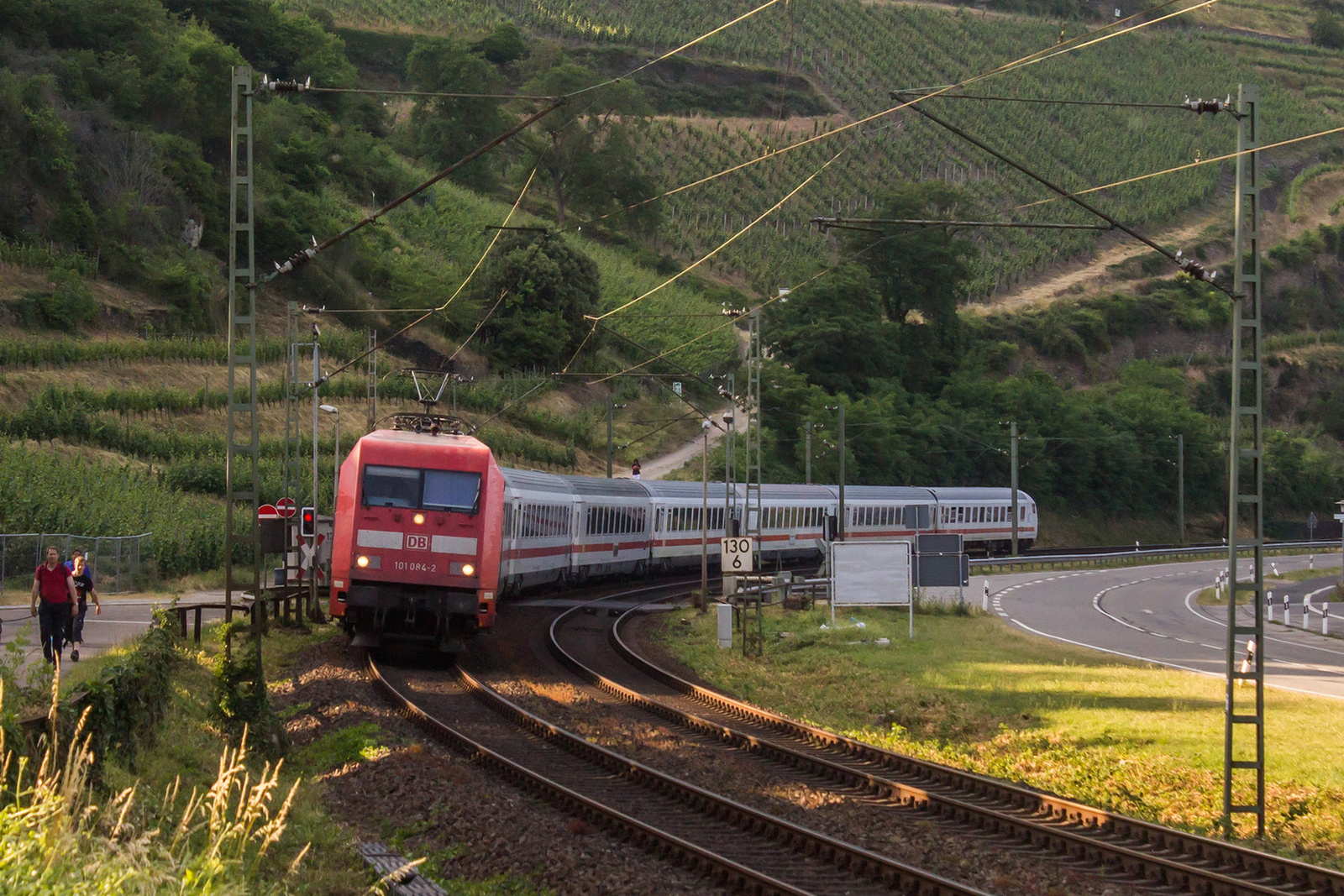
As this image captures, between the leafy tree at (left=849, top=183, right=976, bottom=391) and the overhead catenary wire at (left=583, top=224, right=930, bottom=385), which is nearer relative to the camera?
the overhead catenary wire at (left=583, top=224, right=930, bottom=385)

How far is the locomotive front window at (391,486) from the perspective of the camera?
830 inches

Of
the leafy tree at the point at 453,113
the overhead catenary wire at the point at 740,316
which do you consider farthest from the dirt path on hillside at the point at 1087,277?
the leafy tree at the point at 453,113

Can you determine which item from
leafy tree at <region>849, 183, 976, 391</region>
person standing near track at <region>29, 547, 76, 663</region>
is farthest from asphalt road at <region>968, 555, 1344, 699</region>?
leafy tree at <region>849, 183, 976, 391</region>

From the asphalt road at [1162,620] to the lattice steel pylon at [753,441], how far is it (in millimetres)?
7309

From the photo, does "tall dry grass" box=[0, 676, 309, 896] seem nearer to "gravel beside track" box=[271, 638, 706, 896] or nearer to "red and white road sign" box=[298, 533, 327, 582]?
"gravel beside track" box=[271, 638, 706, 896]

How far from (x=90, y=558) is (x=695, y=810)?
24639 millimetres

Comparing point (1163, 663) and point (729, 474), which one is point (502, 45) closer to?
point (729, 474)

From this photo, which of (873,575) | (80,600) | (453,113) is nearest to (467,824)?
(80,600)

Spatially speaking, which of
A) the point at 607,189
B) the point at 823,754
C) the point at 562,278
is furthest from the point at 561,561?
the point at 607,189

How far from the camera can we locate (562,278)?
74500 millimetres

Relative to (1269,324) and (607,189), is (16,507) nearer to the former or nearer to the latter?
(607,189)

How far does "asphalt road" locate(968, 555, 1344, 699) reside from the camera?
26141mm

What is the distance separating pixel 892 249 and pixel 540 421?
3600cm

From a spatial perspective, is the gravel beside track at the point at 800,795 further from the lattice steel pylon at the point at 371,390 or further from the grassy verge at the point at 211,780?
the lattice steel pylon at the point at 371,390
